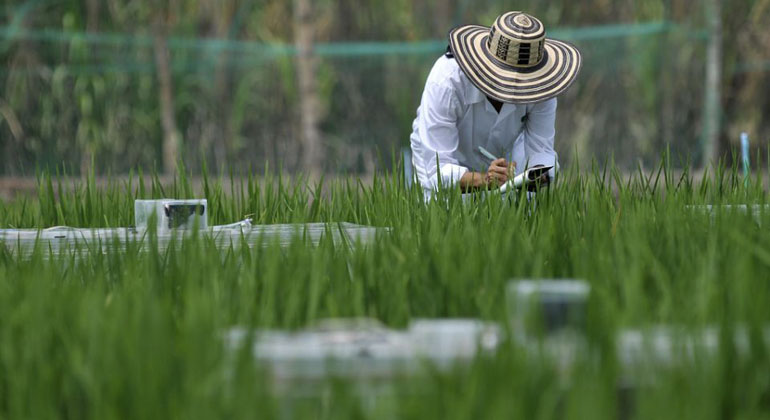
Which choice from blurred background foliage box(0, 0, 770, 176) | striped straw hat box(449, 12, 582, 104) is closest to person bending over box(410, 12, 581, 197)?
striped straw hat box(449, 12, 582, 104)

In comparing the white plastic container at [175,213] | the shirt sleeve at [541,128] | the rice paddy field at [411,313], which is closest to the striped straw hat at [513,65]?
the shirt sleeve at [541,128]

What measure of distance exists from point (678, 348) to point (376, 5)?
6982 millimetres

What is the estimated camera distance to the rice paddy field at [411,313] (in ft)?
3.93

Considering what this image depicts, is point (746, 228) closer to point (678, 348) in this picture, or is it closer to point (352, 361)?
point (678, 348)

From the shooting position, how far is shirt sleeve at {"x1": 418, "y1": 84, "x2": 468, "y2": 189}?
3.33 meters

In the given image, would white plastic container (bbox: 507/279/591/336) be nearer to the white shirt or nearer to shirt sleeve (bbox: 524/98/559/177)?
the white shirt

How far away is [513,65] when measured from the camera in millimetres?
3184

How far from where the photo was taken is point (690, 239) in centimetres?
207

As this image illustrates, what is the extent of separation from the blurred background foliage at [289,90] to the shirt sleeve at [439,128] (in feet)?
12.3

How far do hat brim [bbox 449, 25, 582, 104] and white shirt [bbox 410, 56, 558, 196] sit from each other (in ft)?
0.52

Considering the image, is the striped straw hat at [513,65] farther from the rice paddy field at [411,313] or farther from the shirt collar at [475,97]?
the rice paddy field at [411,313]

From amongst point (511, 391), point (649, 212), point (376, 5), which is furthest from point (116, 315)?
point (376, 5)

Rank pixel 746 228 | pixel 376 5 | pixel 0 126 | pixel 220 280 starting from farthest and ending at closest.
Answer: pixel 376 5 → pixel 0 126 → pixel 746 228 → pixel 220 280

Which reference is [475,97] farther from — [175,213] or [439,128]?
[175,213]
